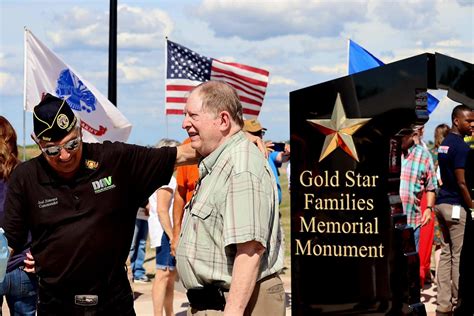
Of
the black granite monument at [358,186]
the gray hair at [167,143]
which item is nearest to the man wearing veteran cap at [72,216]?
the black granite monument at [358,186]

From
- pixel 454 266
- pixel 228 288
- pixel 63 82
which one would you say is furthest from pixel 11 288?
pixel 454 266

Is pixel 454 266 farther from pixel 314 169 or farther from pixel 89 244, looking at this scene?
pixel 89 244

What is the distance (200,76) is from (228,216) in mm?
7064

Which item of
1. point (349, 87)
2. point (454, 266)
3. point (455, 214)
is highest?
point (349, 87)

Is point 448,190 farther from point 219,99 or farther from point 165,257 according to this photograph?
point 219,99

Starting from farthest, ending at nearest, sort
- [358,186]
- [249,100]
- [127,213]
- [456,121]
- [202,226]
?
[249,100] → [456,121] → [358,186] → [127,213] → [202,226]

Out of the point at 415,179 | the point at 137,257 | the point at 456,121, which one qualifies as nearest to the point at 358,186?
the point at 456,121

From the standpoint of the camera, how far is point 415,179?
9.30 metres

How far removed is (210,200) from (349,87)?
2645 mm

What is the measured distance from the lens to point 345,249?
6.22 metres

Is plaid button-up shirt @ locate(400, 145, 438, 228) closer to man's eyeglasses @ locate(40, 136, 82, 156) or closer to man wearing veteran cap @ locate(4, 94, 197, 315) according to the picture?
man wearing veteran cap @ locate(4, 94, 197, 315)

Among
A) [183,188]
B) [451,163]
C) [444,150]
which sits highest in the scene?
[444,150]

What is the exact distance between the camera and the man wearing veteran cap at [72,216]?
4398 mm

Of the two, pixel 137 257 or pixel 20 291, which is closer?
pixel 20 291
